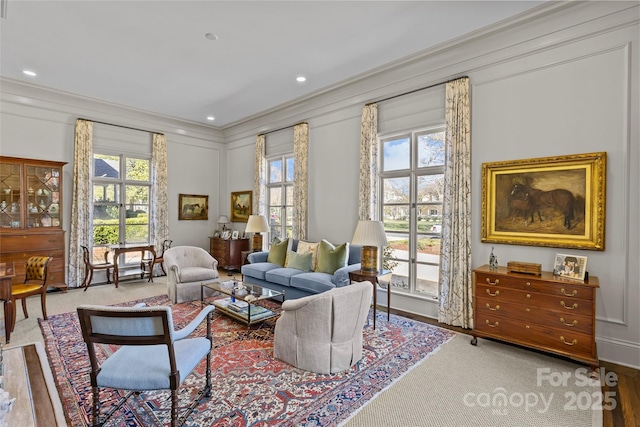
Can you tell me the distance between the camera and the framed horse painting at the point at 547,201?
3396 mm

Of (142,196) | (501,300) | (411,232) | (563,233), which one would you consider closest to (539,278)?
(501,300)

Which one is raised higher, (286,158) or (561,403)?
(286,158)

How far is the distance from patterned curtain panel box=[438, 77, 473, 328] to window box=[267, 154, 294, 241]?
3667 millimetres

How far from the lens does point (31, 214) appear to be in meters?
5.82

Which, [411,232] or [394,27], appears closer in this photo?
[394,27]

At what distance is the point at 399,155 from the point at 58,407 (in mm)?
5078

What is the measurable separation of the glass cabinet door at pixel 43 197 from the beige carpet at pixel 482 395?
265 inches

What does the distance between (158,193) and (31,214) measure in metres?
2.37

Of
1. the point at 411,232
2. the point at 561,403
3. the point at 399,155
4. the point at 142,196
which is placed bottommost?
the point at 561,403

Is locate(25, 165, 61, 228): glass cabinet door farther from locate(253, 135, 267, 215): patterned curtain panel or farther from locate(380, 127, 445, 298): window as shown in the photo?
locate(380, 127, 445, 298): window

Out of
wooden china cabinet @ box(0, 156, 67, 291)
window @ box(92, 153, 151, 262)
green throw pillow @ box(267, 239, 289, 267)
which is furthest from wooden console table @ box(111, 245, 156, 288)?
green throw pillow @ box(267, 239, 289, 267)

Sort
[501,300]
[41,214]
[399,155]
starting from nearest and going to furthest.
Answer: [501,300], [399,155], [41,214]

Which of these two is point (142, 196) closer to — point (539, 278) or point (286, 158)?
point (286, 158)

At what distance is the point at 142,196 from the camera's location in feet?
25.0
